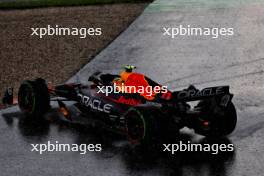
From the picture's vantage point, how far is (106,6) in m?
24.9

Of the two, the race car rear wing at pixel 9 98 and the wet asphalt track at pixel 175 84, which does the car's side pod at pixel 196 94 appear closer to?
the wet asphalt track at pixel 175 84

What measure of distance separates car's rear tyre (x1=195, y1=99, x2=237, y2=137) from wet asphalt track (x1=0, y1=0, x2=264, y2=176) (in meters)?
0.17

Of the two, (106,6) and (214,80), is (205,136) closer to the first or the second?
(214,80)

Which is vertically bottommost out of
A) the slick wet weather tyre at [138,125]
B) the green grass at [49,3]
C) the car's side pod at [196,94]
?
the slick wet weather tyre at [138,125]

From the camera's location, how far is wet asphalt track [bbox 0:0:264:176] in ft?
35.3

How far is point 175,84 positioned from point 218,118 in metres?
3.88

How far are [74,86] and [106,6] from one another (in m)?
11.9

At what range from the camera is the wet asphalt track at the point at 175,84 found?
10758 mm

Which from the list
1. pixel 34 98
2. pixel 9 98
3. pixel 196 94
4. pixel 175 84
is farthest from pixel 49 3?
pixel 196 94

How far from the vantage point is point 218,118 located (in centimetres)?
1159

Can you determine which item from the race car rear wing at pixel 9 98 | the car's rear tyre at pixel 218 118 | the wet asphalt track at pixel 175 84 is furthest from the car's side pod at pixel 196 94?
the race car rear wing at pixel 9 98

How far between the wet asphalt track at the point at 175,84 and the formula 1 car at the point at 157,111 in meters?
0.25

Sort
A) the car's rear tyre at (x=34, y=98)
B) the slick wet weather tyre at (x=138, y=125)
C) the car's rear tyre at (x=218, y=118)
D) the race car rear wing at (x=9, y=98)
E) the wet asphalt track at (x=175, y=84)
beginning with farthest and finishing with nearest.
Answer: the race car rear wing at (x=9, y=98) < the car's rear tyre at (x=34, y=98) < the car's rear tyre at (x=218, y=118) < the slick wet weather tyre at (x=138, y=125) < the wet asphalt track at (x=175, y=84)

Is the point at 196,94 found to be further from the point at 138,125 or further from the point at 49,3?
the point at 49,3
